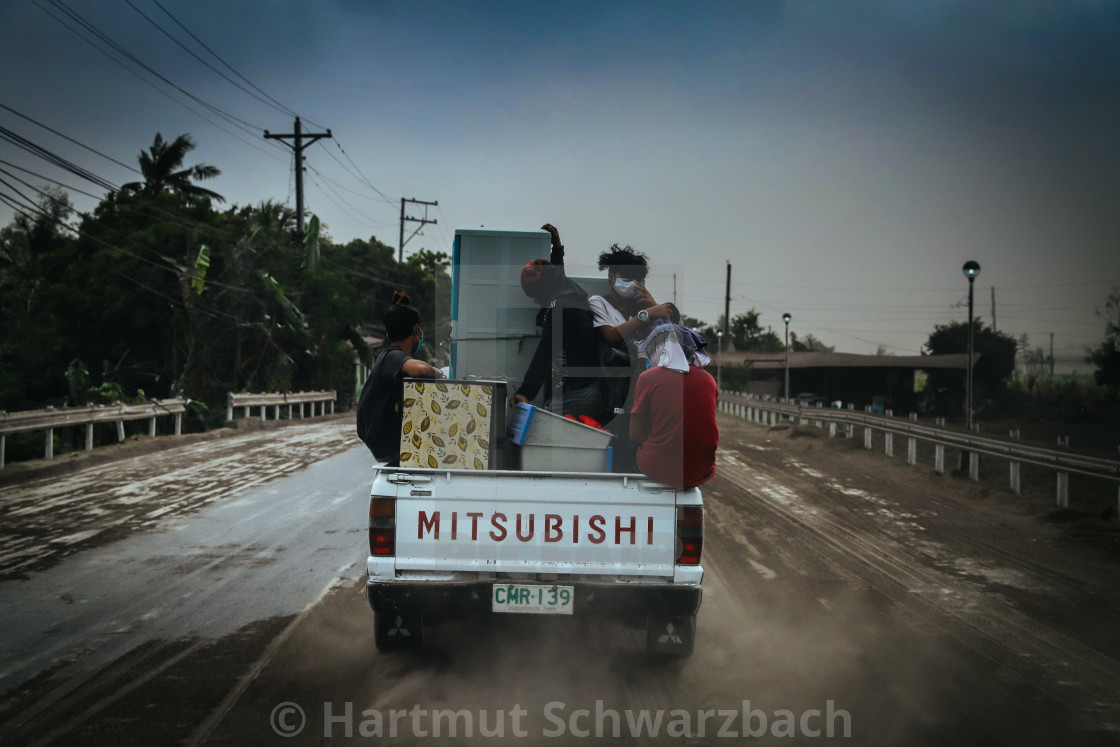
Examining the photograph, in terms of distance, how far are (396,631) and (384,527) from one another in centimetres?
79

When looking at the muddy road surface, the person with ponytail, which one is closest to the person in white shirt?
the person with ponytail

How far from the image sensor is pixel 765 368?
61656 millimetres

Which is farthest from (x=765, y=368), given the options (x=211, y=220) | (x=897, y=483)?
(x=897, y=483)

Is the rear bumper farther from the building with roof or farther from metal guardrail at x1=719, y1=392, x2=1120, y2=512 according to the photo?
the building with roof

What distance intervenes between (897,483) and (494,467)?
457 inches

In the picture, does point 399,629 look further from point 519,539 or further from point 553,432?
point 553,432

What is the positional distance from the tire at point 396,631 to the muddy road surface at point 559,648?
15cm

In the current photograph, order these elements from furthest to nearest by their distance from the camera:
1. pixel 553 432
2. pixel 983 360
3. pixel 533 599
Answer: pixel 983 360 → pixel 553 432 → pixel 533 599

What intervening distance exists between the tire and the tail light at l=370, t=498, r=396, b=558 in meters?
0.54

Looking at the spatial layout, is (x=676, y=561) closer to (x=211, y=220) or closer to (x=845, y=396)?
(x=211, y=220)

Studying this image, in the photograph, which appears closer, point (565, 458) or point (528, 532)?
point (528, 532)

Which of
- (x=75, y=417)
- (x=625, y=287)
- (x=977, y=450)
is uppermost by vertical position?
(x=625, y=287)

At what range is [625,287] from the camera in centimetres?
620

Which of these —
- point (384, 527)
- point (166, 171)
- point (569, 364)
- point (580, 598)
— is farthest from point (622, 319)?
point (166, 171)
